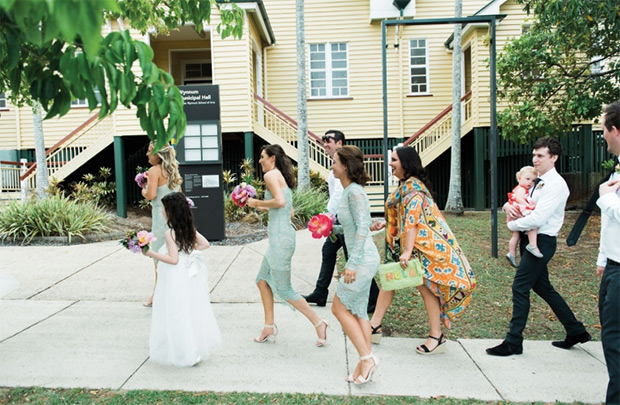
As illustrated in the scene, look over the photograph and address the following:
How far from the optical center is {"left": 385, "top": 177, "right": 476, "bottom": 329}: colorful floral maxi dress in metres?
4.16

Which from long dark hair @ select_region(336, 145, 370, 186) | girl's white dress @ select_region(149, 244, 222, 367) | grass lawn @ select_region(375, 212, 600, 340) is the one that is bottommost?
grass lawn @ select_region(375, 212, 600, 340)

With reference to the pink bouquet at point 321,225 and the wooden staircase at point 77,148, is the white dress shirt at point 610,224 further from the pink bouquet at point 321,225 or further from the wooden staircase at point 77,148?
the wooden staircase at point 77,148

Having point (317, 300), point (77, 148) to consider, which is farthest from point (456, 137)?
point (77, 148)

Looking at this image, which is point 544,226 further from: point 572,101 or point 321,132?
point 321,132

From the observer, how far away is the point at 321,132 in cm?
1725

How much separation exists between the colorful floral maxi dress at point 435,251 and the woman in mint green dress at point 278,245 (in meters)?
1.02

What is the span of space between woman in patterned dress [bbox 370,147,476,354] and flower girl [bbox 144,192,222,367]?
5.20 ft

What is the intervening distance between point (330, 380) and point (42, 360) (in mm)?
2481

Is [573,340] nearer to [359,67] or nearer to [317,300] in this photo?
[317,300]

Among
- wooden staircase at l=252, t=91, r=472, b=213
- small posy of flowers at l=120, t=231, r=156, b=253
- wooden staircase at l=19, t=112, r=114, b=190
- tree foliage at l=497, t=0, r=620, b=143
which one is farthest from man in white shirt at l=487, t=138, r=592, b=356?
wooden staircase at l=19, t=112, r=114, b=190

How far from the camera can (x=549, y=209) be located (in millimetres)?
4191

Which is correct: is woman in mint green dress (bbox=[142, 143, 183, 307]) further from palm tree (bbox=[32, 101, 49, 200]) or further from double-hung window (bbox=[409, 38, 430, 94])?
double-hung window (bbox=[409, 38, 430, 94])

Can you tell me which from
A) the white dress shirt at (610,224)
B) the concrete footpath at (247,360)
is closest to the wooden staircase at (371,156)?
the concrete footpath at (247,360)

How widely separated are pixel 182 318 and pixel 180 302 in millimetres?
129
